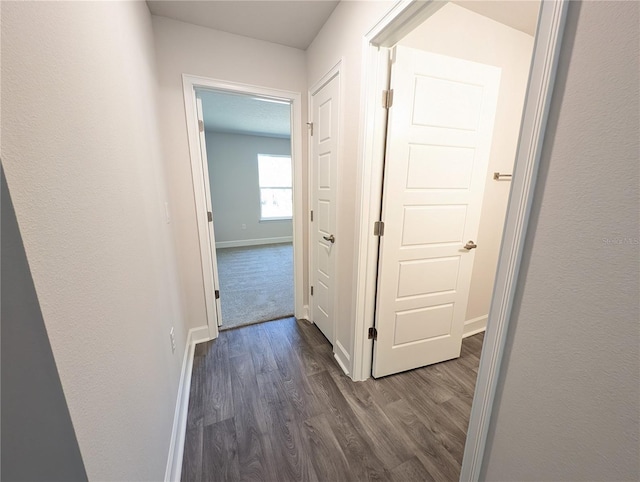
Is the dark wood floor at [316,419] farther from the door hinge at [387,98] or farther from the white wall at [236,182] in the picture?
the white wall at [236,182]

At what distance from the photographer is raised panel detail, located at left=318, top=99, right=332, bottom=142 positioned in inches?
72.6

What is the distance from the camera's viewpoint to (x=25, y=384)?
39cm

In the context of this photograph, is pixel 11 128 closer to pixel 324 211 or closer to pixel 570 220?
pixel 570 220

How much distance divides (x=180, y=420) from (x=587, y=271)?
1.89m

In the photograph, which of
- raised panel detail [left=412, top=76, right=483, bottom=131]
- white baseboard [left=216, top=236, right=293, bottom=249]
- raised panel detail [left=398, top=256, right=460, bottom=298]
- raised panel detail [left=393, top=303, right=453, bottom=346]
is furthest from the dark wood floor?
white baseboard [left=216, top=236, right=293, bottom=249]

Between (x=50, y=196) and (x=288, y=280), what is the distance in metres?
3.23

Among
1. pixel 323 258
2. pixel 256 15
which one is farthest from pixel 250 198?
pixel 256 15

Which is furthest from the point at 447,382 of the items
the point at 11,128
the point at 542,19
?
the point at 11,128

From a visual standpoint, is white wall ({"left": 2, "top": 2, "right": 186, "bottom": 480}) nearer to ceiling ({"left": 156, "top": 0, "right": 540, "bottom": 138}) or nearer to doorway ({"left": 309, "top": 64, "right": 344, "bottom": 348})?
ceiling ({"left": 156, "top": 0, "right": 540, "bottom": 138})

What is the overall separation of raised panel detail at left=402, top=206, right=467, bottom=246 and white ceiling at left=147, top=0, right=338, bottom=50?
1.49m

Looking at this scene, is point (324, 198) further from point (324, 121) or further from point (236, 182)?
point (236, 182)

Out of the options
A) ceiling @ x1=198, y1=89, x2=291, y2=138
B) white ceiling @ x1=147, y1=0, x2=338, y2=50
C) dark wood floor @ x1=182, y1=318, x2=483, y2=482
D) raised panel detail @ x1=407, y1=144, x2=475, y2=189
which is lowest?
dark wood floor @ x1=182, y1=318, x2=483, y2=482

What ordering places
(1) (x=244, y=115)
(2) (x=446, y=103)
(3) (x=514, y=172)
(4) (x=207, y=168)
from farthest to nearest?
(1) (x=244, y=115)
(4) (x=207, y=168)
(2) (x=446, y=103)
(3) (x=514, y=172)

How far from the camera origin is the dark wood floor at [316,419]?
121 centimetres
